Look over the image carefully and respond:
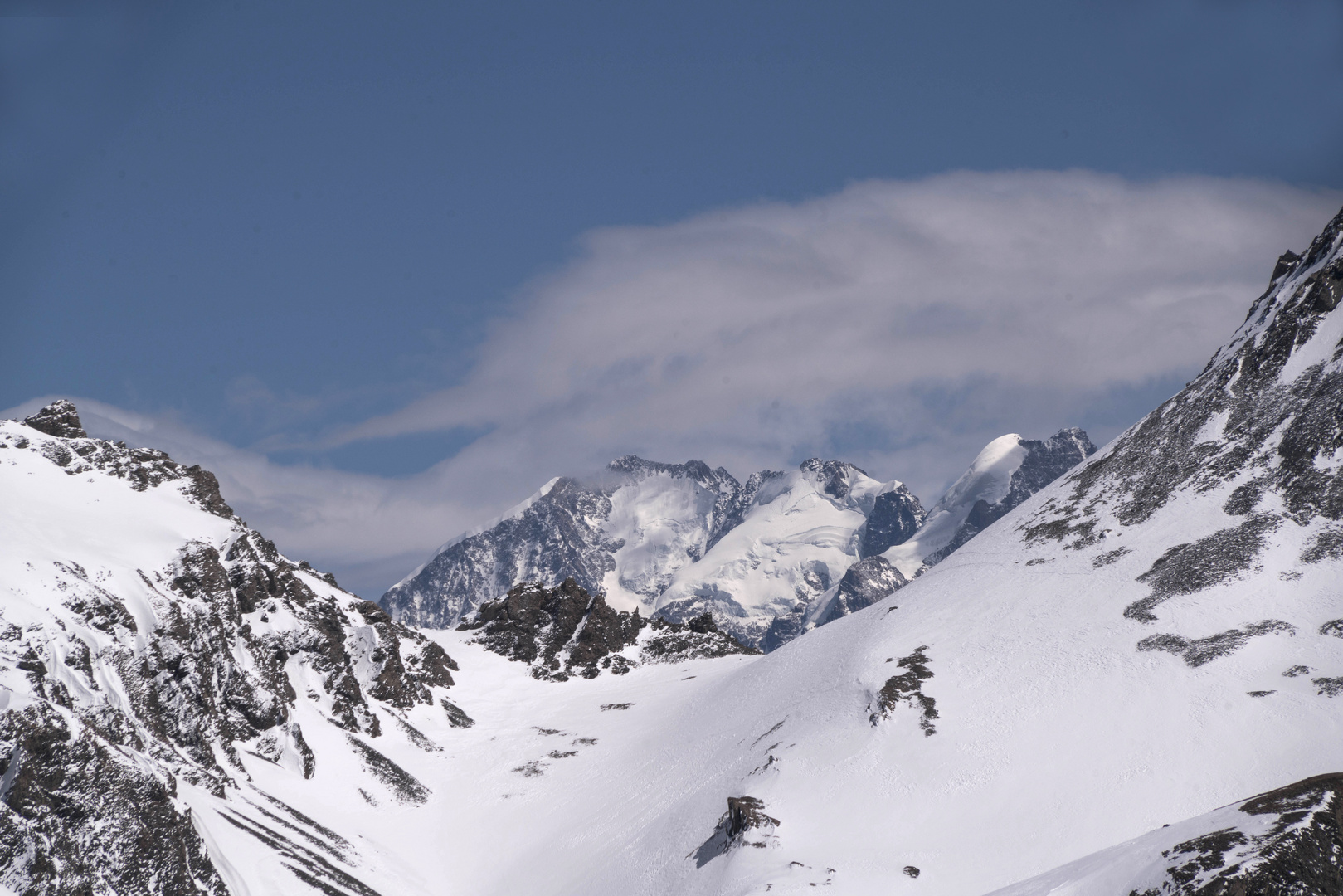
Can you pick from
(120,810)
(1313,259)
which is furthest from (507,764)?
(1313,259)

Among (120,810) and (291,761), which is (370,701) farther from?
(120,810)

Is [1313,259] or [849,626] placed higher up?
[1313,259]

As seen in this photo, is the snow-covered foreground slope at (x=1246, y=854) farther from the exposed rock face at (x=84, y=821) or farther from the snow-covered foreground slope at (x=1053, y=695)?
the exposed rock face at (x=84, y=821)

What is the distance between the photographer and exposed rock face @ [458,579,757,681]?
17175 cm

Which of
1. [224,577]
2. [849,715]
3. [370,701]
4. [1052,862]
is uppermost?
[224,577]

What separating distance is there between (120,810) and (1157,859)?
183 feet

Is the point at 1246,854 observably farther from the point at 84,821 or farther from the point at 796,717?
the point at 796,717

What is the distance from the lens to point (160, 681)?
86438mm

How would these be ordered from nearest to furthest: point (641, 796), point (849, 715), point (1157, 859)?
1. point (1157, 859)
2. point (849, 715)
3. point (641, 796)

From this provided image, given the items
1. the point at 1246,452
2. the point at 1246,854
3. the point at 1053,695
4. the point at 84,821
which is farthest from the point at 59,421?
the point at 1246,452

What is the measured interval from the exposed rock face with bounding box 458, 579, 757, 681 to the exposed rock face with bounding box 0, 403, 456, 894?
21428 mm

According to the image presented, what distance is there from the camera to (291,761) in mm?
100438

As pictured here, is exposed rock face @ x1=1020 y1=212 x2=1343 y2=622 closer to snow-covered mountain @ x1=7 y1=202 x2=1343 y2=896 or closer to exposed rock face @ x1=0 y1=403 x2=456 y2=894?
snow-covered mountain @ x1=7 y1=202 x2=1343 y2=896

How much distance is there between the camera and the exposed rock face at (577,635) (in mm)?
171750
